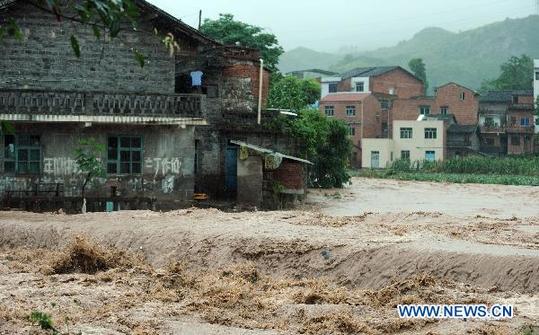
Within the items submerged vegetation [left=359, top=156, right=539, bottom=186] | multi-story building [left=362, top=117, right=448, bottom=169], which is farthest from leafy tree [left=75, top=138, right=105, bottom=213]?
multi-story building [left=362, top=117, right=448, bottom=169]

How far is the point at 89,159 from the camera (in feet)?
77.7

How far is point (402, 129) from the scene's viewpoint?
2657 inches

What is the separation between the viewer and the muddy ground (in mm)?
11102

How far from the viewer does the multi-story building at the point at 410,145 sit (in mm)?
66875

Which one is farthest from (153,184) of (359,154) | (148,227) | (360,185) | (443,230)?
(359,154)

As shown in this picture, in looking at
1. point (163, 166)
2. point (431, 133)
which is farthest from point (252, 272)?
point (431, 133)

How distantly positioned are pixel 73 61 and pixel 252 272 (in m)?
13.3

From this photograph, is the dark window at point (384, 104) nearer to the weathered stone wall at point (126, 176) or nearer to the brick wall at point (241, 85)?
the brick wall at point (241, 85)

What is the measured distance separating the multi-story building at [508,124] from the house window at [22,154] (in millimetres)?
54895

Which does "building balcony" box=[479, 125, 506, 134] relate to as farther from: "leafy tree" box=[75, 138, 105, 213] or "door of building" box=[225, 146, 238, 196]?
"leafy tree" box=[75, 138, 105, 213]

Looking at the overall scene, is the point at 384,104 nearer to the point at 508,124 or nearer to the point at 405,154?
the point at 405,154

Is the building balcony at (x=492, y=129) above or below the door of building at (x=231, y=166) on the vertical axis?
above

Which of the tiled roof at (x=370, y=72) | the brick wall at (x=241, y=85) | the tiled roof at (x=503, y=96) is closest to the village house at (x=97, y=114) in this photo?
the brick wall at (x=241, y=85)

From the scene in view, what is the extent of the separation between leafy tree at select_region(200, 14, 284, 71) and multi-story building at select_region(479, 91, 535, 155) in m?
31.4
